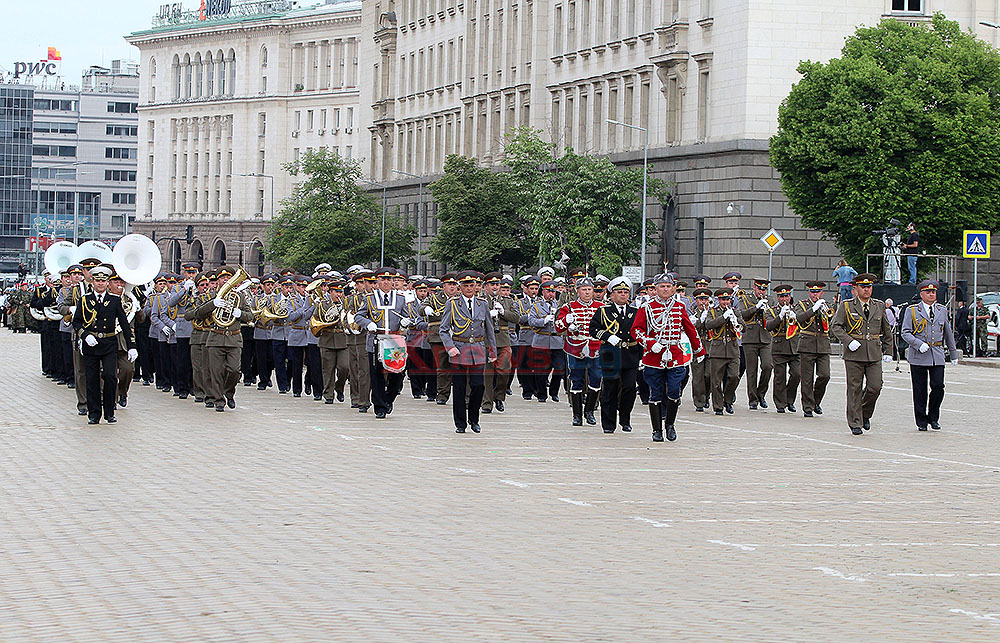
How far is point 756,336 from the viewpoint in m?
25.2

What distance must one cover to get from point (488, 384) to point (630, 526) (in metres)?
11.9

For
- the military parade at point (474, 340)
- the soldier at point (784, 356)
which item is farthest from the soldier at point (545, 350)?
the soldier at point (784, 356)

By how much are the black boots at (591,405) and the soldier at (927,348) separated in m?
3.74

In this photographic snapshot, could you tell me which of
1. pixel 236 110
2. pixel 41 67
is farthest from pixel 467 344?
pixel 41 67

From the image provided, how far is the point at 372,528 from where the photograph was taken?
39.3ft

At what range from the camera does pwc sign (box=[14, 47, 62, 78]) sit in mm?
187000

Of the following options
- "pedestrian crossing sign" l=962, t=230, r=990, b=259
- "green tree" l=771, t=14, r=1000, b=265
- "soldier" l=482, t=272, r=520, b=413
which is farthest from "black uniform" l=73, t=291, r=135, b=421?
"green tree" l=771, t=14, r=1000, b=265

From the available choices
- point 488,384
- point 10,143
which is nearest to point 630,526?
point 488,384

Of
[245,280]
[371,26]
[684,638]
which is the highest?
[371,26]

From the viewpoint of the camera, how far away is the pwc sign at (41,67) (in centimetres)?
18700

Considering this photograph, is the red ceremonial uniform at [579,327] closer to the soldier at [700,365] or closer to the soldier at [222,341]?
the soldier at [700,365]

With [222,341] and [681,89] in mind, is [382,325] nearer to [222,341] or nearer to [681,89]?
[222,341]

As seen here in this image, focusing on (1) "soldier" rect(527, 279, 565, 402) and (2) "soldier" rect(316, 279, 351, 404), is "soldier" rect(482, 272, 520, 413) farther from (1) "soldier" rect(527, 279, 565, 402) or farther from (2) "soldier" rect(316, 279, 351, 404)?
(2) "soldier" rect(316, 279, 351, 404)

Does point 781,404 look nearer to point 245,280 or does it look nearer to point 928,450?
point 928,450
